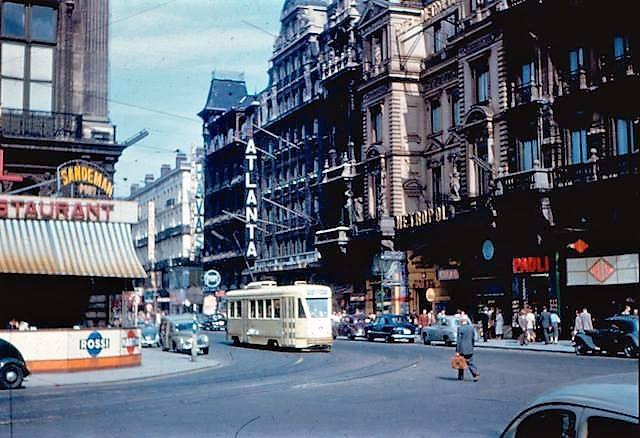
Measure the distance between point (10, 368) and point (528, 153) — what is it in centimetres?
3002

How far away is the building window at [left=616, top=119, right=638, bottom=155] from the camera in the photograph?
38375 mm

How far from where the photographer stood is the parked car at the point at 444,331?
40.9m

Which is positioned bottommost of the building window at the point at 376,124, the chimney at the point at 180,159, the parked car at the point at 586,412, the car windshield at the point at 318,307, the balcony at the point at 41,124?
the parked car at the point at 586,412

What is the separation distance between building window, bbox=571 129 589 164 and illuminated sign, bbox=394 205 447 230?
34.5 feet

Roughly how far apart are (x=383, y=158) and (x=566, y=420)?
52716 mm

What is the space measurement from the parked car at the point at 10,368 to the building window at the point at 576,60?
2984 cm

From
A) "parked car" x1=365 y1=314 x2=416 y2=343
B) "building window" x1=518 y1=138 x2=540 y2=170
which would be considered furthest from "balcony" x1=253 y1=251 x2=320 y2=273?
"building window" x1=518 y1=138 x2=540 y2=170

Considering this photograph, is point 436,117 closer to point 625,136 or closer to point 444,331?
point 625,136

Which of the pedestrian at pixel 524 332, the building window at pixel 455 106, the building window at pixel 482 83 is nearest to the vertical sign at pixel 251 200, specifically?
the building window at pixel 455 106

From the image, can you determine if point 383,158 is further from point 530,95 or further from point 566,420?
point 566,420

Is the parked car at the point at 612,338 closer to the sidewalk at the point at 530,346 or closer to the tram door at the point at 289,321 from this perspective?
the sidewalk at the point at 530,346

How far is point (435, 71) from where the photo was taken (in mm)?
54250

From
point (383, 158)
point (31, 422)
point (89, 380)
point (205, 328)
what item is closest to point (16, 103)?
point (89, 380)

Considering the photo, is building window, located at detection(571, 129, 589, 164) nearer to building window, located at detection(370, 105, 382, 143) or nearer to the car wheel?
building window, located at detection(370, 105, 382, 143)
